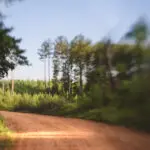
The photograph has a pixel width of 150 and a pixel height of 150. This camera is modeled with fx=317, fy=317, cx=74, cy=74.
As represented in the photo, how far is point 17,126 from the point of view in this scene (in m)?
7.27

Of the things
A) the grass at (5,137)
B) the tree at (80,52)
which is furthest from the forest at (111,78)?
the grass at (5,137)

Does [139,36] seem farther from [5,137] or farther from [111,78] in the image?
[5,137]

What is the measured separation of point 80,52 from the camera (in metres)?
1.50

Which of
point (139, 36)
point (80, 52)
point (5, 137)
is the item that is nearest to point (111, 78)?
point (139, 36)

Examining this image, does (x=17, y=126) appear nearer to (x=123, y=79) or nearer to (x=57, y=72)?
(x=57, y=72)

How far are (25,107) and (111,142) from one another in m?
2.06

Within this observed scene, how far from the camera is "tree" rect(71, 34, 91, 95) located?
1.46m

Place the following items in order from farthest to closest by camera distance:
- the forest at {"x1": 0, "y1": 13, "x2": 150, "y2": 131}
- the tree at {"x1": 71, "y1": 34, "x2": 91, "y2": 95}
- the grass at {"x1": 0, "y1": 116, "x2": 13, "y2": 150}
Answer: the grass at {"x1": 0, "y1": 116, "x2": 13, "y2": 150}, the tree at {"x1": 71, "y1": 34, "x2": 91, "y2": 95}, the forest at {"x1": 0, "y1": 13, "x2": 150, "y2": 131}

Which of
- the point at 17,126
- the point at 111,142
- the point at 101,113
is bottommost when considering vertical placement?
the point at 17,126

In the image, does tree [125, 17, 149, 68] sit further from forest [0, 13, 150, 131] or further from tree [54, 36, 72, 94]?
tree [54, 36, 72, 94]

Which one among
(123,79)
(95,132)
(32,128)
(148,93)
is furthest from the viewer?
(32,128)

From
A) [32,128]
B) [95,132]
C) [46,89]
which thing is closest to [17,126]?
[32,128]

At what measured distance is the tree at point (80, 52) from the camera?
4.78 ft

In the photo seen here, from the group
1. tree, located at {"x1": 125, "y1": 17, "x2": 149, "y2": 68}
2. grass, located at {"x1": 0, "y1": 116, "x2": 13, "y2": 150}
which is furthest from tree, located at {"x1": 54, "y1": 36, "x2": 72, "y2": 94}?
grass, located at {"x1": 0, "y1": 116, "x2": 13, "y2": 150}
